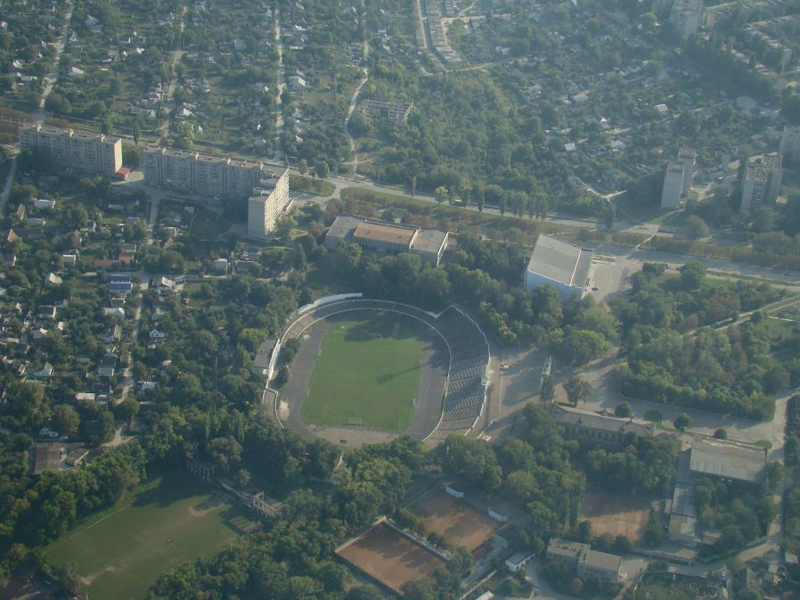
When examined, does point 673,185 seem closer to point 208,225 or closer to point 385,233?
point 385,233

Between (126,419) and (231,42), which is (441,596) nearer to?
(126,419)

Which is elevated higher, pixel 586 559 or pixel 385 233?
pixel 385 233

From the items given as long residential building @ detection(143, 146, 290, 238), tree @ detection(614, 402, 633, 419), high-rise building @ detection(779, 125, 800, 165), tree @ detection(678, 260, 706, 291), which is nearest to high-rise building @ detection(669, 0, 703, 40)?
high-rise building @ detection(779, 125, 800, 165)

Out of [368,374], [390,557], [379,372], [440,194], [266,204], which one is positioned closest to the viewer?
[390,557]

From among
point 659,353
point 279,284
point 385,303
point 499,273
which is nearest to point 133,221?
point 279,284

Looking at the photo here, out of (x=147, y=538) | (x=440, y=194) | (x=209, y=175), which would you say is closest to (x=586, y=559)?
(x=147, y=538)

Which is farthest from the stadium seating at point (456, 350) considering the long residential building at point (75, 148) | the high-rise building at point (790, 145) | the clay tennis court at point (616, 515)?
the high-rise building at point (790, 145)

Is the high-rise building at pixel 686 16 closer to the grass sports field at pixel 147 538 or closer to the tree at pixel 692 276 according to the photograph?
the tree at pixel 692 276
